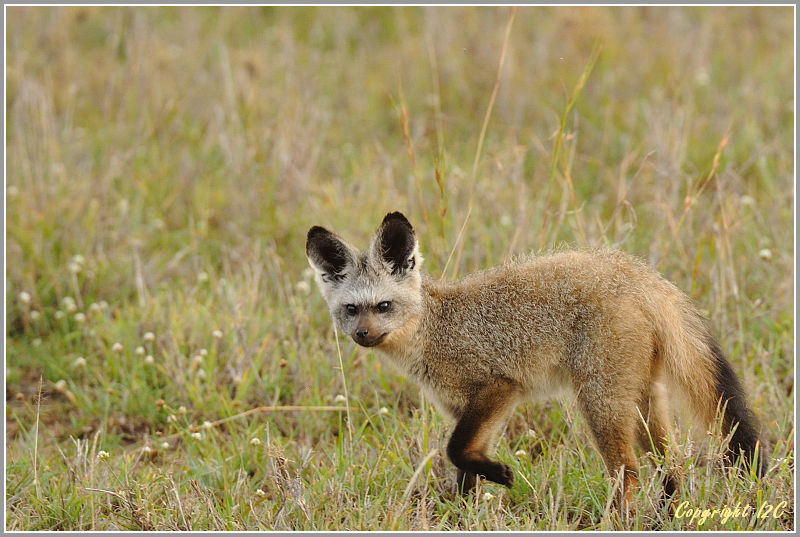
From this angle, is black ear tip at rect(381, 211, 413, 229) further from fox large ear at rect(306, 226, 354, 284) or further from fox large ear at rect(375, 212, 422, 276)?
fox large ear at rect(306, 226, 354, 284)

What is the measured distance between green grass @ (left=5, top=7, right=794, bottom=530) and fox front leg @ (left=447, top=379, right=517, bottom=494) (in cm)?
17

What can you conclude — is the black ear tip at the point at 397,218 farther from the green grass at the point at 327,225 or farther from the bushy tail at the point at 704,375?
the bushy tail at the point at 704,375

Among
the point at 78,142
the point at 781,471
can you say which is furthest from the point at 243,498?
the point at 78,142

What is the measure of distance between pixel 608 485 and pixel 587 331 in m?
0.76

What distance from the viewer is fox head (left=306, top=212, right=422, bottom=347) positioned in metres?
5.06

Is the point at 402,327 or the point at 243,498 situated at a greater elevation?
the point at 402,327

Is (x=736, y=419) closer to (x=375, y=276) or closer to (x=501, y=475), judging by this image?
(x=501, y=475)

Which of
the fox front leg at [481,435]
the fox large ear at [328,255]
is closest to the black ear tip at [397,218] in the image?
the fox large ear at [328,255]

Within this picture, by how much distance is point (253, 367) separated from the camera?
5.95m

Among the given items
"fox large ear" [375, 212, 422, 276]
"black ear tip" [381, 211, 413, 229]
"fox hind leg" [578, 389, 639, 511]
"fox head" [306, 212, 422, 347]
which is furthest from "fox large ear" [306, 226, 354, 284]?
"fox hind leg" [578, 389, 639, 511]

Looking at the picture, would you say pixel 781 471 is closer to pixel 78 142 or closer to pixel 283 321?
pixel 283 321

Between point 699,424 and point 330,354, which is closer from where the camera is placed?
point 699,424

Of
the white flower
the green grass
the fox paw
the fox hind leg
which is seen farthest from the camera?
the white flower

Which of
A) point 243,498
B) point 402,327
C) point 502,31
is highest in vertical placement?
point 502,31
